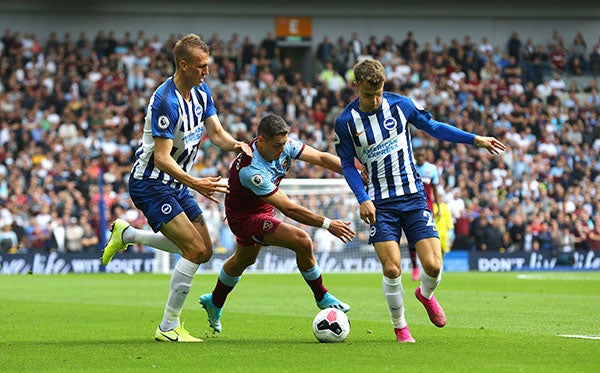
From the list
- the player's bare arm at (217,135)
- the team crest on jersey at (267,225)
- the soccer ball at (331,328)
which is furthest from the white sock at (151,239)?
the soccer ball at (331,328)

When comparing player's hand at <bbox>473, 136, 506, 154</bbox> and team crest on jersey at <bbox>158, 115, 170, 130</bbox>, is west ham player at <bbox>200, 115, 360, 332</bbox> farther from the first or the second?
player's hand at <bbox>473, 136, 506, 154</bbox>

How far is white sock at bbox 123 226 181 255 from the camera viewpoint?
9.51 metres

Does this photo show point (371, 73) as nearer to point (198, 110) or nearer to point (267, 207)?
point (198, 110)

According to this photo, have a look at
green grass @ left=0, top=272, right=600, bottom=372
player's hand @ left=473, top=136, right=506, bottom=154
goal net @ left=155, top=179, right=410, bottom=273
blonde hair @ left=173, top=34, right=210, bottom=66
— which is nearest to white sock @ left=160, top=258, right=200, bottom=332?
green grass @ left=0, top=272, right=600, bottom=372

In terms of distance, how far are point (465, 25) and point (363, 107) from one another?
98.4 feet

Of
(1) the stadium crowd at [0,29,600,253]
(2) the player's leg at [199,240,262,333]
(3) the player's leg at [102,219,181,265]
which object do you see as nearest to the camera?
(2) the player's leg at [199,240,262,333]

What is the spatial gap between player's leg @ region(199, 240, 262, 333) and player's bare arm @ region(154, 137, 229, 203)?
1165 millimetres

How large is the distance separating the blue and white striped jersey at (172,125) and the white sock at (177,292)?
712 millimetres

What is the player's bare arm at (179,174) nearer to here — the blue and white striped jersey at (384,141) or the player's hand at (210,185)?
the player's hand at (210,185)

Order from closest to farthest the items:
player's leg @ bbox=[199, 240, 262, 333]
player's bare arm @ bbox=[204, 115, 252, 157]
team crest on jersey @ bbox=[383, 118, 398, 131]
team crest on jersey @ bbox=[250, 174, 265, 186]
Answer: team crest on jersey @ bbox=[383, 118, 398, 131] < team crest on jersey @ bbox=[250, 174, 265, 186] < player's bare arm @ bbox=[204, 115, 252, 157] < player's leg @ bbox=[199, 240, 262, 333]

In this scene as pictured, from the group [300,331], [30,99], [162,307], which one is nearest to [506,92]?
[30,99]

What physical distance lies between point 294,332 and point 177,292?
1352 millimetres

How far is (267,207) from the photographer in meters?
9.60

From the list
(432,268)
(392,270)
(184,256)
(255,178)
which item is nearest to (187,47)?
(255,178)
